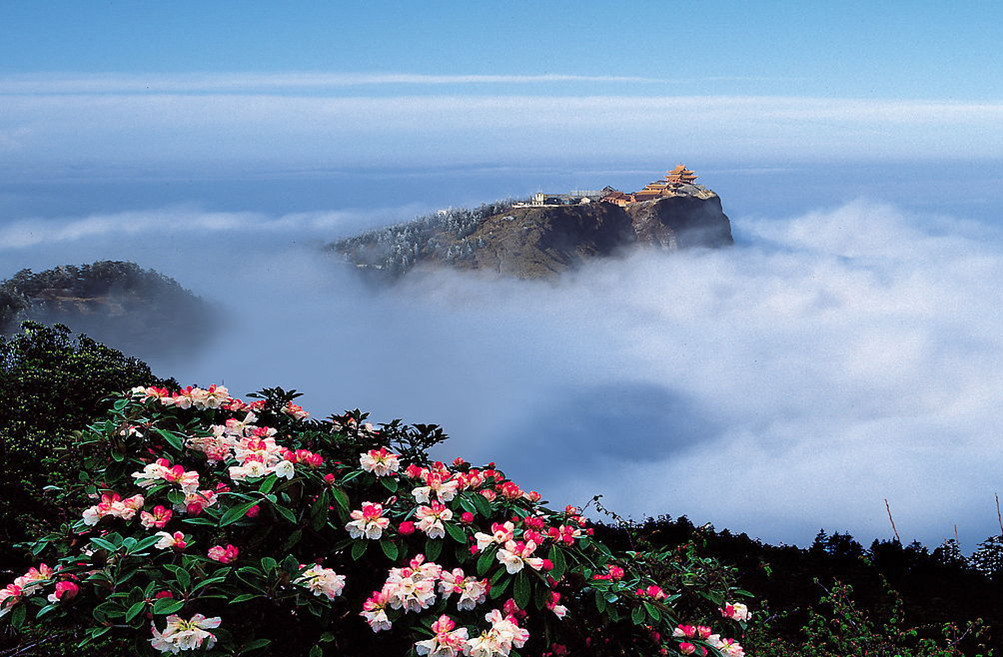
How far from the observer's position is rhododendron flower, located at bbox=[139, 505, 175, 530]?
353 cm

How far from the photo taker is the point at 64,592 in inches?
130

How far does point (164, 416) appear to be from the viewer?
4270 mm

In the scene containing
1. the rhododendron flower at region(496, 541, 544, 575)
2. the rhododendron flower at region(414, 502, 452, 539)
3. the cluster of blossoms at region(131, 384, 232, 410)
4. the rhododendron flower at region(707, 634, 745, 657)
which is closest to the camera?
the rhododendron flower at region(496, 541, 544, 575)

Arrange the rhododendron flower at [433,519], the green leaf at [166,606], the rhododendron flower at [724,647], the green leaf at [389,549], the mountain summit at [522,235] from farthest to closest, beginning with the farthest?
the mountain summit at [522,235]
the rhododendron flower at [724,647]
the rhododendron flower at [433,519]
the green leaf at [389,549]
the green leaf at [166,606]

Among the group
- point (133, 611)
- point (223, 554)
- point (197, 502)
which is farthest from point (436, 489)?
point (133, 611)

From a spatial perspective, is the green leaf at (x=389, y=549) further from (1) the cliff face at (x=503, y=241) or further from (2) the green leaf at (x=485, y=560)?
(1) the cliff face at (x=503, y=241)

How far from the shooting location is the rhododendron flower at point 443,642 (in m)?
3.06

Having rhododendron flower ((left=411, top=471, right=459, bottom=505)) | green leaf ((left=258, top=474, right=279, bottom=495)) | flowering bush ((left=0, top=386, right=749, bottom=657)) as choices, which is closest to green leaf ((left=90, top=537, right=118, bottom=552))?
flowering bush ((left=0, top=386, right=749, bottom=657))

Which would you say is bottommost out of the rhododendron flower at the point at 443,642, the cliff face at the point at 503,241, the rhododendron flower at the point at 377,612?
the cliff face at the point at 503,241

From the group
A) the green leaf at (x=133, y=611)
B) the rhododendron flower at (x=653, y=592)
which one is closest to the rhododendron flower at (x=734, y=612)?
the rhododendron flower at (x=653, y=592)

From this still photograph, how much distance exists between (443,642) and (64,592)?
1403 mm

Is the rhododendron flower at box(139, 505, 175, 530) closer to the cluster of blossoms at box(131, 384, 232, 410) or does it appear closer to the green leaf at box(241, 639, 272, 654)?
the green leaf at box(241, 639, 272, 654)

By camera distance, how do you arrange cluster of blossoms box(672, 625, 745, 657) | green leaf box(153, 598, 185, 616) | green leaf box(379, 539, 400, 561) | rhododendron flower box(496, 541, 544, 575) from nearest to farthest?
green leaf box(153, 598, 185, 616) → rhododendron flower box(496, 541, 544, 575) → green leaf box(379, 539, 400, 561) → cluster of blossoms box(672, 625, 745, 657)

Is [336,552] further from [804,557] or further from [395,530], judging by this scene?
[804,557]
